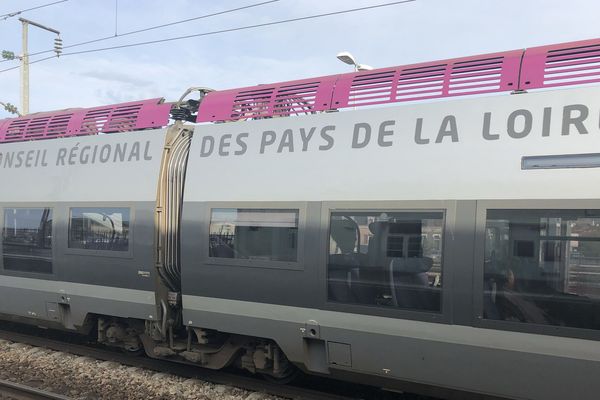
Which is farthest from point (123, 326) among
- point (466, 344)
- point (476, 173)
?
point (476, 173)

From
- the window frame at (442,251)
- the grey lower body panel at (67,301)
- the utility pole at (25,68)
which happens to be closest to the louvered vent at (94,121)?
the grey lower body panel at (67,301)

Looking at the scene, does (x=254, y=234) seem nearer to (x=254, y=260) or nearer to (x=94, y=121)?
(x=254, y=260)

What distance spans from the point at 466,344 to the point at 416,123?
Result: 188 centimetres

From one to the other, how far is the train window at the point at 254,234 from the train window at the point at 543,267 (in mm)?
1784

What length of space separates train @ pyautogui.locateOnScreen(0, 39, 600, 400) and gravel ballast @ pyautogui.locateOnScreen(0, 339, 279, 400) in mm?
285

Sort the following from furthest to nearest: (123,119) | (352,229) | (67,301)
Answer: (123,119)
(67,301)
(352,229)

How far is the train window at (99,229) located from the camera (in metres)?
5.85

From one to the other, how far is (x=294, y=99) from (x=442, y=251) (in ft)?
7.44

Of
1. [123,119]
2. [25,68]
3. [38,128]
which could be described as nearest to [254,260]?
[123,119]

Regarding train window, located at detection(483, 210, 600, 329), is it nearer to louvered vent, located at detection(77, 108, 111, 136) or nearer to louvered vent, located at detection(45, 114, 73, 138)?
louvered vent, located at detection(77, 108, 111, 136)

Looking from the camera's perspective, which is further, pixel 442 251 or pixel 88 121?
pixel 88 121

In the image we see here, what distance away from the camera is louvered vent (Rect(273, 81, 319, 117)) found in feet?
17.3

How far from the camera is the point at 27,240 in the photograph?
6.71 metres

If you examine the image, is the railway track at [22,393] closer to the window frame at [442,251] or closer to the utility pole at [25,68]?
the window frame at [442,251]
